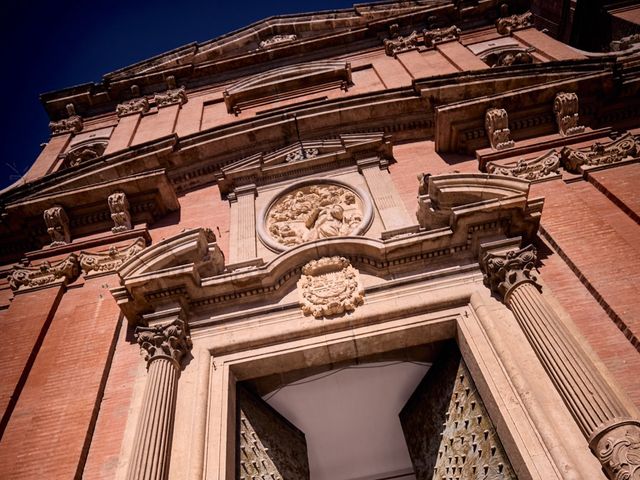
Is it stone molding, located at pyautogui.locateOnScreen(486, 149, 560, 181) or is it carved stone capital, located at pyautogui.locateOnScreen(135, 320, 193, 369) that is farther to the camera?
stone molding, located at pyautogui.locateOnScreen(486, 149, 560, 181)

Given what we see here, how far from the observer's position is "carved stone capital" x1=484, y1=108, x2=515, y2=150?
8.23 metres

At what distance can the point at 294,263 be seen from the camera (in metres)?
6.55

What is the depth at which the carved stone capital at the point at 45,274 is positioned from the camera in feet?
25.1

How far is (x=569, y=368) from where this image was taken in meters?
4.59

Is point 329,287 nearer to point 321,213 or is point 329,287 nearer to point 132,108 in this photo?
point 321,213

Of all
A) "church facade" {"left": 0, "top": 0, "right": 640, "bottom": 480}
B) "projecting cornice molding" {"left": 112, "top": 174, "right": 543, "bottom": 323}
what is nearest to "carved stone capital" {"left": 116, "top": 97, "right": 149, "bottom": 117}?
"church facade" {"left": 0, "top": 0, "right": 640, "bottom": 480}

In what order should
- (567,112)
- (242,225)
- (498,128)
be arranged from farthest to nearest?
(498,128) → (567,112) → (242,225)

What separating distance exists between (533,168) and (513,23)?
7.23 m

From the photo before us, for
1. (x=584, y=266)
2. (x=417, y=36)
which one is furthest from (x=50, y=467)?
(x=417, y=36)

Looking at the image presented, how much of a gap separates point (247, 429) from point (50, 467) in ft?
6.66

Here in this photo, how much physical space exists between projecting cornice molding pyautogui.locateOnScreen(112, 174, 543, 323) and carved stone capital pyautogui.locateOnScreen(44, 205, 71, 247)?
120 inches

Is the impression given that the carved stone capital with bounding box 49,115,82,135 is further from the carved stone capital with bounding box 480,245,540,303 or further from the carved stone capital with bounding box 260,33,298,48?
the carved stone capital with bounding box 480,245,540,303

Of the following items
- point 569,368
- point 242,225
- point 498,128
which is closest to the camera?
point 569,368

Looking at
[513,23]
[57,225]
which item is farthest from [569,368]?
[513,23]
